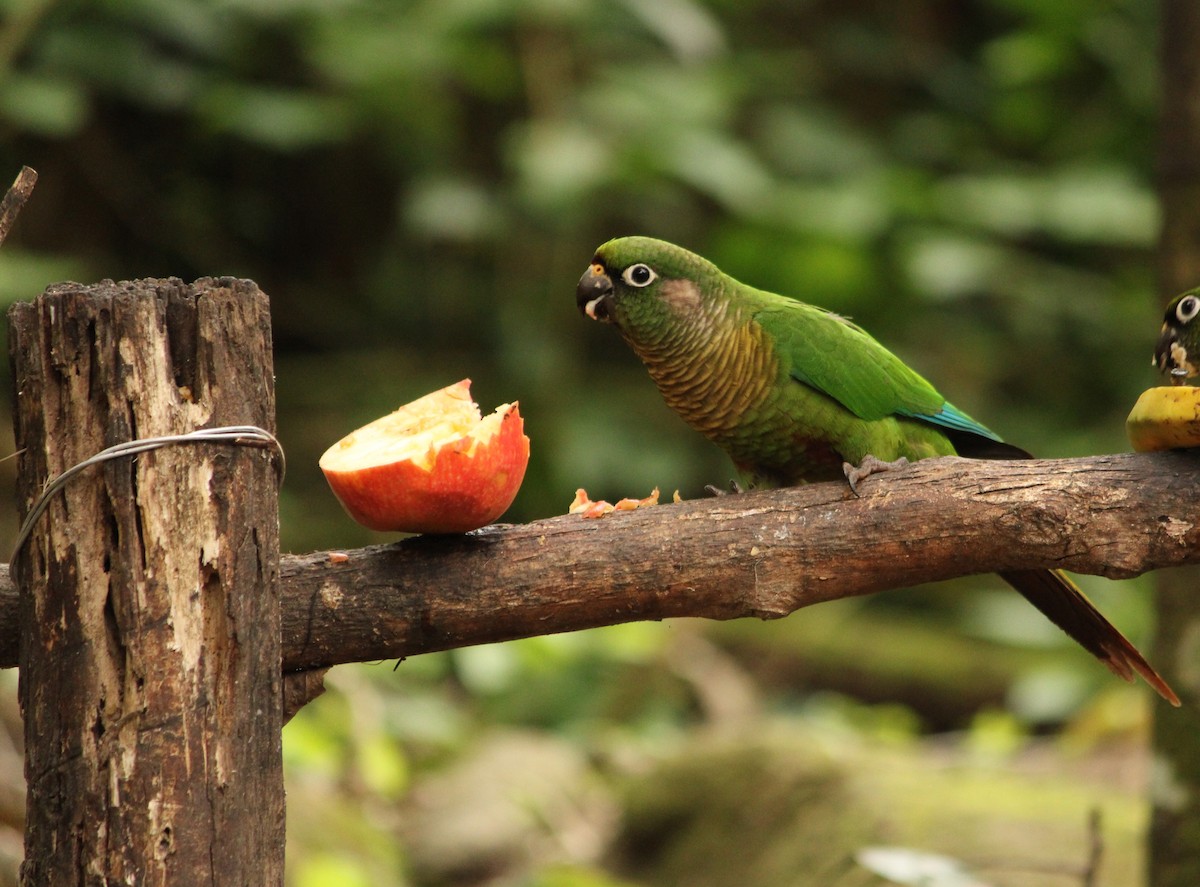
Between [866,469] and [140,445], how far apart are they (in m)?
1.32

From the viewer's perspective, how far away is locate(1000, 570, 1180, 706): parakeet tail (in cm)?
239

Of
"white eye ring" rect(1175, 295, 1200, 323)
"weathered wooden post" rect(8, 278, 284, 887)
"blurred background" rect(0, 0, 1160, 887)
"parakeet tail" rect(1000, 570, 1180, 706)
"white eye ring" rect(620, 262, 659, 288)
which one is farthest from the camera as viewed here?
"blurred background" rect(0, 0, 1160, 887)

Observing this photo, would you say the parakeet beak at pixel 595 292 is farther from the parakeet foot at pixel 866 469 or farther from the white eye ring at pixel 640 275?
the parakeet foot at pixel 866 469

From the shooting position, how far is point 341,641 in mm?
2174

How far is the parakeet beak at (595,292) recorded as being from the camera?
2649mm

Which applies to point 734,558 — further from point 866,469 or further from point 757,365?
point 757,365

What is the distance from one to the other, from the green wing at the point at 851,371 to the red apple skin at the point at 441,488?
725 mm

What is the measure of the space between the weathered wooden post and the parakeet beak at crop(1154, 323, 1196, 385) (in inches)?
65.8

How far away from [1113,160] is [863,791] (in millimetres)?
4953

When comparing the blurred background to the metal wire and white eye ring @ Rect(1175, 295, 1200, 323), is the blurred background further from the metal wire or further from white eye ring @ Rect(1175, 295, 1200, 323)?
the metal wire

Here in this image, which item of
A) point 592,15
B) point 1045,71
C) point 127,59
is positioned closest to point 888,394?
point 592,15

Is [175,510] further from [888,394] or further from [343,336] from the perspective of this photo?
[343,336]

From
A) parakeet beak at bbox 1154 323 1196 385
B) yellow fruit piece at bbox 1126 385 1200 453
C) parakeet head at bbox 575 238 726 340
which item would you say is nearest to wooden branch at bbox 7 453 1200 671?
yellow fruit piece at bbox 1126 385 1200 453

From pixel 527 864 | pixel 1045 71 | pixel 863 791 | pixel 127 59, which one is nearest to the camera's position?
pixel 863 791
